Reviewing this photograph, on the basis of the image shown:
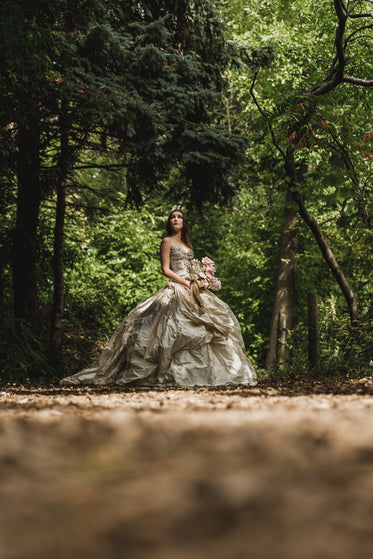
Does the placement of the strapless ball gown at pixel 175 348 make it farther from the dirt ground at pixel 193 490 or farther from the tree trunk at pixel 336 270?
the dirt ground at pixel 193 490

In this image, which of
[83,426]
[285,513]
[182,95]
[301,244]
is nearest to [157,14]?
[182,95]

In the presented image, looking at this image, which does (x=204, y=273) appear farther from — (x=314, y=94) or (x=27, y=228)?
(x=27, y=228)

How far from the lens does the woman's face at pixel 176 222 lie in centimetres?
787

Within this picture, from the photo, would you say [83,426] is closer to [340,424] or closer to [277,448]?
[277,448]

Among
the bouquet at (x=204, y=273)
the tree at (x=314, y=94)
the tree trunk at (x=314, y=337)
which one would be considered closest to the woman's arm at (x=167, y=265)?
the bouquet at (x=204, y=273)

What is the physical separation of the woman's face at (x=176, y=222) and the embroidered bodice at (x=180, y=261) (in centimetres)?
35

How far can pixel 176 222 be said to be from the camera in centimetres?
788

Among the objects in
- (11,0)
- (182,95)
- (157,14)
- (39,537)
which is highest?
(157,14)

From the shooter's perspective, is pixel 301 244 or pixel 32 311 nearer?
pixel 32 311

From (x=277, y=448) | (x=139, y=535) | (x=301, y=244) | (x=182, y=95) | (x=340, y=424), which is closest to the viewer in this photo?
(x=139, y=535)

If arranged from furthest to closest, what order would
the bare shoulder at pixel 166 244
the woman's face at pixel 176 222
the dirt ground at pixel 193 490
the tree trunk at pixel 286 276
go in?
the tree trunk at pixel 286 276
the woman's face at pixel 176 222
the bare shoulder at pixel 166 244
the dirt ground at pixel 193 490

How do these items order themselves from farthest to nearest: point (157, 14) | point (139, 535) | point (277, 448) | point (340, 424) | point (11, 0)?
Answer: point (157, 14)
point (11, 0)
point (340, 424)
point (277, 448)
point (139, 535)

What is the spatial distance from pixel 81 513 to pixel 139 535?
0.17 metres

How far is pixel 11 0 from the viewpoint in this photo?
16.7 feet
